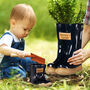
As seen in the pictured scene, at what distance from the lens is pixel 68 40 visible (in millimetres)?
2158

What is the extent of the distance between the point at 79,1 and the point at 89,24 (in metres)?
0.25

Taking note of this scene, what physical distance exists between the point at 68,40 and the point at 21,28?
459 millimetres

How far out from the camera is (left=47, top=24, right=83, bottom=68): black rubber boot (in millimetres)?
2137

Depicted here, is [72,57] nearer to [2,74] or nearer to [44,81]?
[44,81]

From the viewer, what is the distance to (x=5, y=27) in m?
4.73

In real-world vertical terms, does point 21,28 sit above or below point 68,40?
above

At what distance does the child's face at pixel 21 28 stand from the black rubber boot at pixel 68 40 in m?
0.30

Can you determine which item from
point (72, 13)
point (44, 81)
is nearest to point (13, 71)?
point (44, 81)

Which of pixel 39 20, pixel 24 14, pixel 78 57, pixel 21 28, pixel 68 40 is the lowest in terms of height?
pixel 78 57

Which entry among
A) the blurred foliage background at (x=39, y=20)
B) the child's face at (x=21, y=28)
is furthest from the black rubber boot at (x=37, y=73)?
the blurred foliage background at (x=39, y=20)

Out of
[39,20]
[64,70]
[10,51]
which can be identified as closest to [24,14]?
[10,51]

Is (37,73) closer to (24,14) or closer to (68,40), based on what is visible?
(68,40)

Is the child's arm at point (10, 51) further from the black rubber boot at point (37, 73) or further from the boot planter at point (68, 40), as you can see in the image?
the boot planter at point (68, 40)

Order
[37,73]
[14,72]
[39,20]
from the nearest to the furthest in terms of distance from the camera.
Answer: [37,73] → [14,72] → [39,20]
